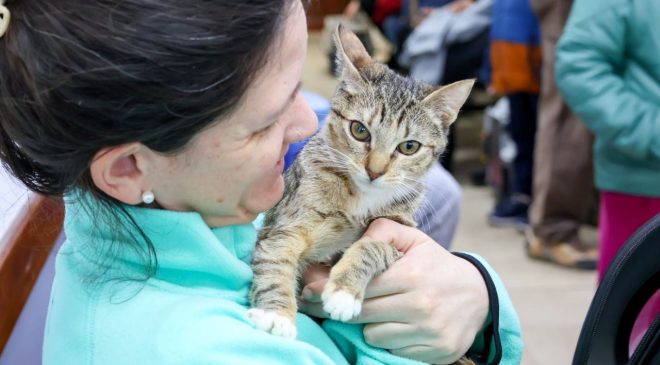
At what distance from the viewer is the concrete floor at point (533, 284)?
8.61ft

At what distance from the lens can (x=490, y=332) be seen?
1.17 m

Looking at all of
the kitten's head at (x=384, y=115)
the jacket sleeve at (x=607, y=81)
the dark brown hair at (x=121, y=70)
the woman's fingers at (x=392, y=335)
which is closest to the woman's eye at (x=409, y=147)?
the kitten's head at (x=384, y=115)

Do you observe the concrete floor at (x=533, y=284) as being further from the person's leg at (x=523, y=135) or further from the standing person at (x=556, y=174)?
the person's leg at (x=523, y=135)

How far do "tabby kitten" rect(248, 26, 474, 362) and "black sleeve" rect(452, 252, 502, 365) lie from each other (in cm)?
15

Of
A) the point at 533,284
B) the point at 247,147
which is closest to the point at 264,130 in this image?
the point at 247,147

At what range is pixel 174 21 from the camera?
30.1 inches

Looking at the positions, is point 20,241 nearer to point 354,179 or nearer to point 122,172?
point 122,172

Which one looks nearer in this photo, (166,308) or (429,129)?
(166,308)

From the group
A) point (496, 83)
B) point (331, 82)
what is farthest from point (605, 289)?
point (331, 82)

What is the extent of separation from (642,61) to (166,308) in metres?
1.58

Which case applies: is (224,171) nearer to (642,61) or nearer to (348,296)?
(348,296)

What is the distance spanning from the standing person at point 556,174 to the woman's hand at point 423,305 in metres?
1.96

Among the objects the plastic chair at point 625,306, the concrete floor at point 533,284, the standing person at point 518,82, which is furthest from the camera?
the standing person at point 518,82

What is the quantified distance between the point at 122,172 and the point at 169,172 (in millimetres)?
56
